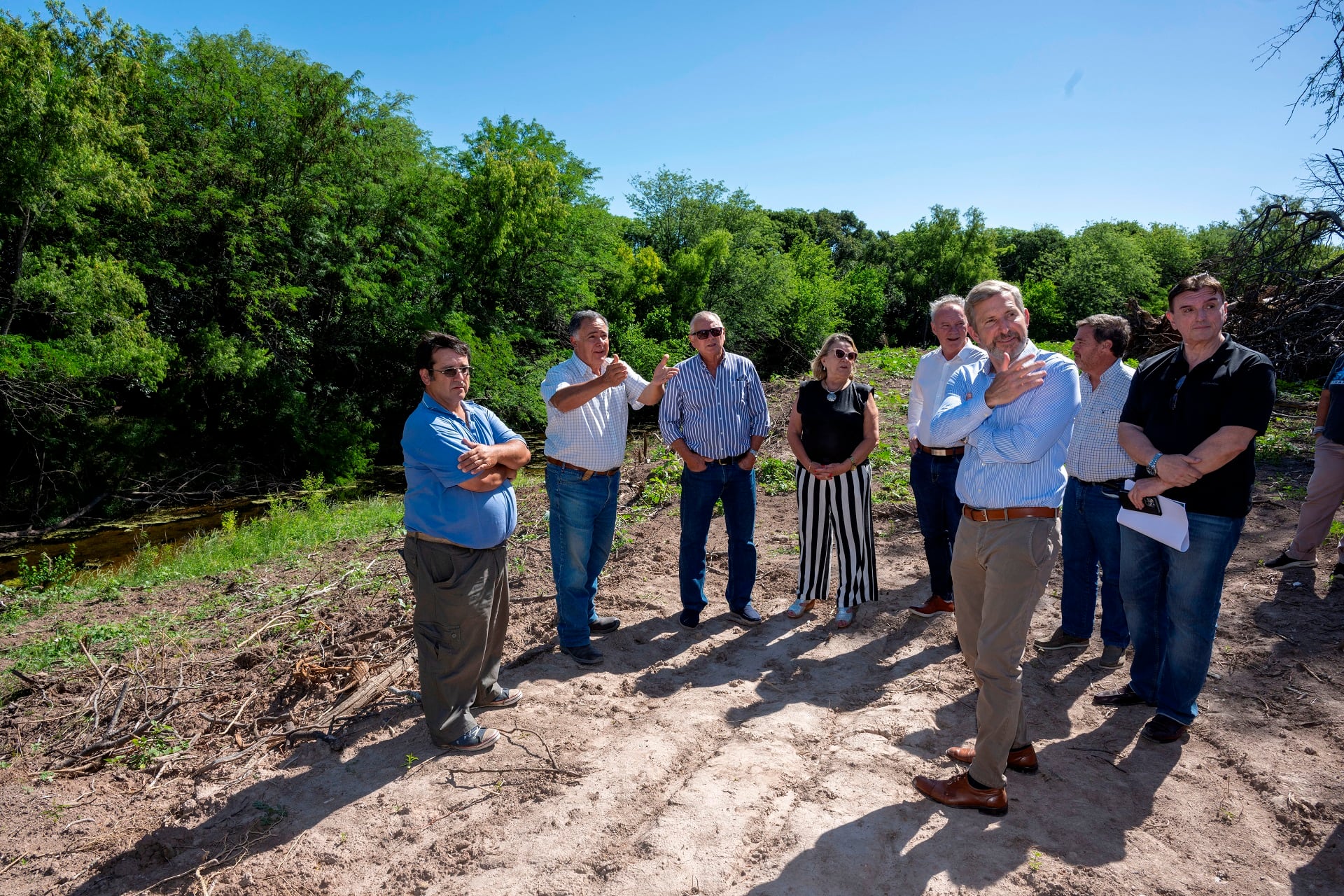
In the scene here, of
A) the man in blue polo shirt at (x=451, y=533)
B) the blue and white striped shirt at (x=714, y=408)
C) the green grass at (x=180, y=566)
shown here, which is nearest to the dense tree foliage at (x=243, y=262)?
the green grass at (x=180, y=566)

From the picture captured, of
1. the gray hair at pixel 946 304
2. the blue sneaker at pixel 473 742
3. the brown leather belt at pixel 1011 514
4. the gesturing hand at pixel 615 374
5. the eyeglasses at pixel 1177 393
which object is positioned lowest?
the blue sneaker at pixel 473 742

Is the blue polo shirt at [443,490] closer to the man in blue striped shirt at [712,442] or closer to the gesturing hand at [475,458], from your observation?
the gesturing hand at [475,458]

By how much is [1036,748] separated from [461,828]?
8.72 feet

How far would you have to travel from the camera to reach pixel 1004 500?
2.84 meters

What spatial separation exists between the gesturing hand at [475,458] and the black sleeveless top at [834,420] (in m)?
A: 2.31

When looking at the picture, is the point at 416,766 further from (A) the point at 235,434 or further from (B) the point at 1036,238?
(B) the point at 1036,238

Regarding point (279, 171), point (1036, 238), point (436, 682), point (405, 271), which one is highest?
point (1036, 238)

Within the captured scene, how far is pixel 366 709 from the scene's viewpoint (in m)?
4.06

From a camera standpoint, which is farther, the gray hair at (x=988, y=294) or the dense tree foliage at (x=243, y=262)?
the dense tree foliage at (x=243, y=262)

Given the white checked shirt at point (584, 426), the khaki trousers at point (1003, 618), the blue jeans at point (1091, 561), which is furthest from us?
the white checked shirt at point (584, 426)

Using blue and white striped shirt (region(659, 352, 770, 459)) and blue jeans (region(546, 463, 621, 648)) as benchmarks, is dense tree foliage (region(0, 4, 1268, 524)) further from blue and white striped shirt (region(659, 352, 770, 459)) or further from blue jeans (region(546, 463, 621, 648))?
blue jeans (region(546, 463, 621, 648))

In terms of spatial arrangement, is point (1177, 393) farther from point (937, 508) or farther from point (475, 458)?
point (475, 458)

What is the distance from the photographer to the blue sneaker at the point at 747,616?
5.15 meters

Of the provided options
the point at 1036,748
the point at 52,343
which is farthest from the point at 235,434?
the point at 1036,748
